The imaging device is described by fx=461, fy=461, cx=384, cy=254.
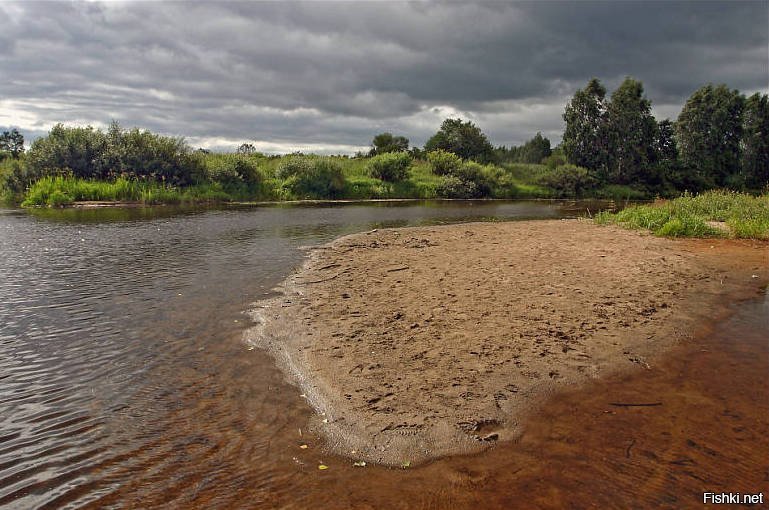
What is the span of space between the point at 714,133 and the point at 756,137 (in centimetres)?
571

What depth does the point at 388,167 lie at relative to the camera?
51.9 metres

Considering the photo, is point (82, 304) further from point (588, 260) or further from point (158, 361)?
point (588, 260)

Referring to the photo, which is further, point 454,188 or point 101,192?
point 454,188

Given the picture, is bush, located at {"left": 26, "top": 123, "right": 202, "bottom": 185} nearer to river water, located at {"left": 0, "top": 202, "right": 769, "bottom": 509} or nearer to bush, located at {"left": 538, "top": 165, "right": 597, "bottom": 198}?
river water, located at {"left": 0, "top": 202, "right": 769, "bottom": 509}

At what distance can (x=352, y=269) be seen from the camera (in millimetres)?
12422

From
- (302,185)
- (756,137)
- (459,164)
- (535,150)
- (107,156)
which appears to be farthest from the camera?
(535,150)

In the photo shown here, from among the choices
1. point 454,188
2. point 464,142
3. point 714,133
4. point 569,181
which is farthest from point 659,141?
point 454,188

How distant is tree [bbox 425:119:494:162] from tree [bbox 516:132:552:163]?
3684 centimetres

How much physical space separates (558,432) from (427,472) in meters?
1.61

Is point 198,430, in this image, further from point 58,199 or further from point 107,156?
point 107,156

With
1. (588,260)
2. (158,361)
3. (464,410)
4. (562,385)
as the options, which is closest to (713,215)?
(588,260)

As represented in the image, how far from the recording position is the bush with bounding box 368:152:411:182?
51.9 m

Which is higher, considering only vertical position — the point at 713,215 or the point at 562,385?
the point at 713,215

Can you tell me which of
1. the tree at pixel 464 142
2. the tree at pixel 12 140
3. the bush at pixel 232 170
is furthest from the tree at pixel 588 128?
the tree at pixel 12 140
